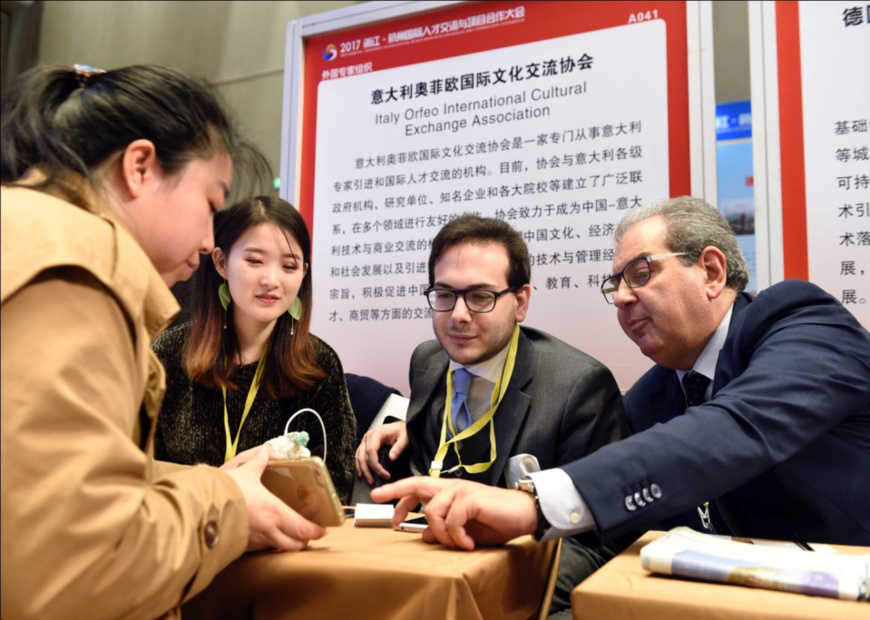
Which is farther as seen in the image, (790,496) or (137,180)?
(790,496)

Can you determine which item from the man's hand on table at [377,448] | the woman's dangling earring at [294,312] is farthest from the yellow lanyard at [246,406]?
the man's hand on table at [377,448]

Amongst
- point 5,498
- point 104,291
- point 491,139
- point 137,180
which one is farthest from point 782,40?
point 5,498

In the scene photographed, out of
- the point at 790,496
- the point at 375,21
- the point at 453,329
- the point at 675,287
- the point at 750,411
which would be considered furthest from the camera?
the point at 375,21

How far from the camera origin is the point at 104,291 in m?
0.86

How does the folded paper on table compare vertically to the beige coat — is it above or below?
below

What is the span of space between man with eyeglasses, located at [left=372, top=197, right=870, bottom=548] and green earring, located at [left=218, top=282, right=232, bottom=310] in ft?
4.14

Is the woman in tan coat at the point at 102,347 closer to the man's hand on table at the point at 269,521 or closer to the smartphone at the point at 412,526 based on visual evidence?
the man's hand on table at the point at 269,521

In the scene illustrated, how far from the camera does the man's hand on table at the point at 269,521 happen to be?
3.69ft

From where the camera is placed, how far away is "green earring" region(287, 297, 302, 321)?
2.51 m

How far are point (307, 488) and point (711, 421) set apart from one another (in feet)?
2.35

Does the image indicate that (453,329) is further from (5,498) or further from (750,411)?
(5,498)

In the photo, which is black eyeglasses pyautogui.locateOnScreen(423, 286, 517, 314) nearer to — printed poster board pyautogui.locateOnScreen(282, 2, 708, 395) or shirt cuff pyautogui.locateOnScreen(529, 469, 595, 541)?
printed poster board pyautogui.locateOnScreen(282, 2, 708, 395)

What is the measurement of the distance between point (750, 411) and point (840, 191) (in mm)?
1310

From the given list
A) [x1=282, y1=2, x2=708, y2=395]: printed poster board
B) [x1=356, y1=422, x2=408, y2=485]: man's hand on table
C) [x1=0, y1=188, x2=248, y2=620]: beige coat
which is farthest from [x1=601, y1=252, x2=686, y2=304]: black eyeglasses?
[x1=0, y1=188, x2=248, y2=620]: beige coat
